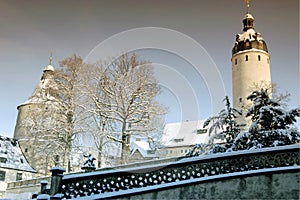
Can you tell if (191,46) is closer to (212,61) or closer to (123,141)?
(212,61)

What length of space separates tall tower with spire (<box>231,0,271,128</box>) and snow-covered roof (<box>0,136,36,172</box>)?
26.1 meters

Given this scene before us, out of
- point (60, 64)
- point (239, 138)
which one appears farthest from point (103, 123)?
point (239, 138)

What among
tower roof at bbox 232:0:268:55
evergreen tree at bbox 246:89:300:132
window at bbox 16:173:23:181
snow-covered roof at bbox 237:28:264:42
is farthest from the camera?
snow-covered roof at bbox 237:28:264:42

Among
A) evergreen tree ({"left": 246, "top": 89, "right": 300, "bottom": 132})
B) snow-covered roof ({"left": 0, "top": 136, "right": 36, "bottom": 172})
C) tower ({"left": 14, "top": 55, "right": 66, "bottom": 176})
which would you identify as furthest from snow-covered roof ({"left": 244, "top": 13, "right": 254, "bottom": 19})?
snow-covered roof ({"left": 0, "top": 136, "right": 36, "bottom": 172})

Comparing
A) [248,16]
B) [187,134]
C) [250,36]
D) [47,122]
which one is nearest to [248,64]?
[250,36]

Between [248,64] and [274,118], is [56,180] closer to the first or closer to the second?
[274,118]

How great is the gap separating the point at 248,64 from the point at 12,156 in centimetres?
3033

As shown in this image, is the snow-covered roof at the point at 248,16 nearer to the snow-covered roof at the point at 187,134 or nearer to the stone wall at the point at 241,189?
the snow-covered roof at the point at 187,134

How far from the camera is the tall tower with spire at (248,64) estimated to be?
1661 inches

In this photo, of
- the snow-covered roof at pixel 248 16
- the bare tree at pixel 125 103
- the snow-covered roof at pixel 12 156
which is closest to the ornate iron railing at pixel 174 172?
the bare tree at pixel 125 103

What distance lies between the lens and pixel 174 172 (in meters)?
8.61

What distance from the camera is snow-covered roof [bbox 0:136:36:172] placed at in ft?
105

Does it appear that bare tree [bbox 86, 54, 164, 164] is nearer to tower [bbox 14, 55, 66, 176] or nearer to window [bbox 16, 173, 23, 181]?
tower [bbox 14, 55, 66, 176]

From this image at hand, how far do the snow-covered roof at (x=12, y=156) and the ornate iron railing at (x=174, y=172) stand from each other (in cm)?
2628
